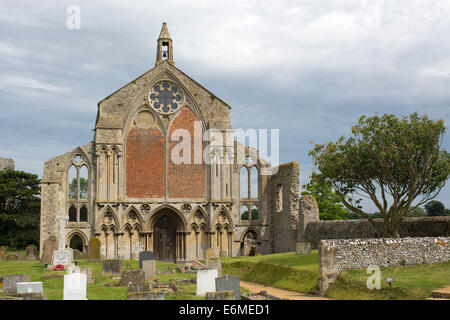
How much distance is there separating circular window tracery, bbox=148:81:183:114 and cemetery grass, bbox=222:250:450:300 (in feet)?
50.8

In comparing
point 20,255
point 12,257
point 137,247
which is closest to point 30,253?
point 20,255

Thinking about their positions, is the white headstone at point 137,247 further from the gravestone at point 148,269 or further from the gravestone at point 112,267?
the gravestone at point 148,269

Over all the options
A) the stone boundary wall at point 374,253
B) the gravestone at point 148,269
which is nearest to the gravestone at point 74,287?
the gravestone at point 148,269

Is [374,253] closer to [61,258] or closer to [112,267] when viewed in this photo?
[112,267]

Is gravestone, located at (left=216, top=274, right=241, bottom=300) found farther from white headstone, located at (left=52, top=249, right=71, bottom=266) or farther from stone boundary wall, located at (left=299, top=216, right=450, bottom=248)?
stone boundary wall, located at (left=299, top=216, right=450, bottom=248)

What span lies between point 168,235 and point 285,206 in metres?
8.93

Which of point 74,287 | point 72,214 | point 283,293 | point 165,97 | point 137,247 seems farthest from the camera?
point 72,214

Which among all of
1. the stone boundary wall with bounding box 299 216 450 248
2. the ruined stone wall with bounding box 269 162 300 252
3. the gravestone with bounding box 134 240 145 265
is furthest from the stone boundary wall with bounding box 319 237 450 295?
the gravestone with bounding box 134 240 145 265

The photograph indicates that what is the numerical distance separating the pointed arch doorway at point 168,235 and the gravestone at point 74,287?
23.1 meters

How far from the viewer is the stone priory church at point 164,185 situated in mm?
38125

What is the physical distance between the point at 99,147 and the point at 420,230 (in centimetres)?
2230

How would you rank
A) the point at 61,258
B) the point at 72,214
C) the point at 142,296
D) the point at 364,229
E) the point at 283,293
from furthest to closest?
the point at 72,214 < the point at 364,229 < the point at 61,258 < the point at 283,293 < the point at 142,296

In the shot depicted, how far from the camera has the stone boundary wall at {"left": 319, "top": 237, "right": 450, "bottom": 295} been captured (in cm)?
2142

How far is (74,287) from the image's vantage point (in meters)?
16.2
